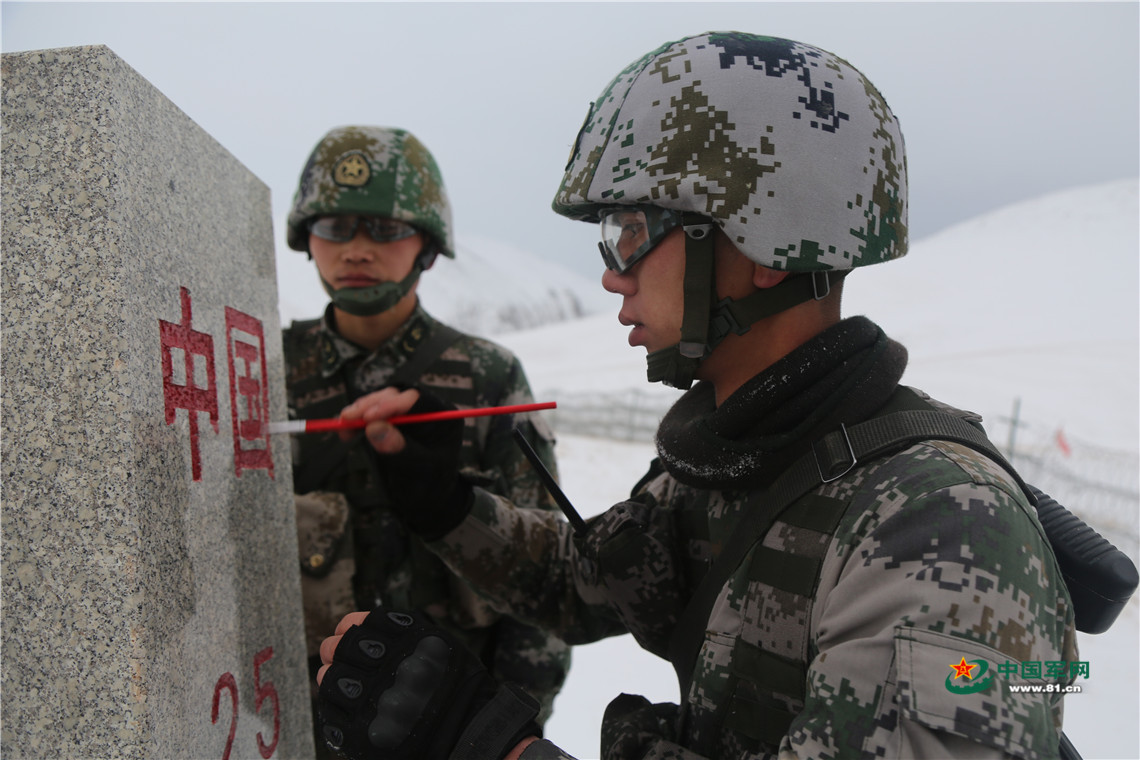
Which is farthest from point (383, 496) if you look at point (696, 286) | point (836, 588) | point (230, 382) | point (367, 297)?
point (836, 588)

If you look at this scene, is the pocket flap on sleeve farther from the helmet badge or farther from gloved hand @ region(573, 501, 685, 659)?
the helmet badge

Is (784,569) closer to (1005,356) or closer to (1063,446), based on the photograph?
(1063,446)

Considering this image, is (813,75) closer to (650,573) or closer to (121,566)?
(650,573)

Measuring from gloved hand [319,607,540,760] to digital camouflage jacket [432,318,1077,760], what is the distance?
0.11m

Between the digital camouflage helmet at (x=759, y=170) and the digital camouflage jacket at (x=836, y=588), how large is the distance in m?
0.14

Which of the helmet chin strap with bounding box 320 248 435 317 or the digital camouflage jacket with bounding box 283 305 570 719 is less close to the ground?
the helmet chin strap with bounding box 320 248 435 317

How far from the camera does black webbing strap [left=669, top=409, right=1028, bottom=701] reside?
134 cm

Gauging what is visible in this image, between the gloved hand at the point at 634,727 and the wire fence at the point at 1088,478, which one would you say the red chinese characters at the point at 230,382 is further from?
the wire fence at the point at 1088,478

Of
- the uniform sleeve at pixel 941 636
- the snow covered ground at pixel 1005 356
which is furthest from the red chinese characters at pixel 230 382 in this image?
the snow covered ground at pixel 1005 356

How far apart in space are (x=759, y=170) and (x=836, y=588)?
2.65 feet

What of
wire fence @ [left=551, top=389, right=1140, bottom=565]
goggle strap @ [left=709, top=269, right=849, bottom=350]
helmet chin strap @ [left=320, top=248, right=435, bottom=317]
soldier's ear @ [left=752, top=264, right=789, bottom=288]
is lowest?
wire fence @ [left=551, top=389, right=1140, bottom=565]

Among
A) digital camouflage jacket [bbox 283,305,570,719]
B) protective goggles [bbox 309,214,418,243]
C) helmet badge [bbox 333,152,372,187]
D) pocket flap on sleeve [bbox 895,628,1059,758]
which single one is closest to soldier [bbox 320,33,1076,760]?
pocket flap on sleeve [bbox 895,628,1059,758]

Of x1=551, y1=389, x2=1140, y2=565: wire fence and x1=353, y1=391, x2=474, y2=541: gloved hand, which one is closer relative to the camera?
x1=353, y1=391, x2=474, y2=541: gloved hand

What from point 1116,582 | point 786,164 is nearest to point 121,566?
point 786,164
